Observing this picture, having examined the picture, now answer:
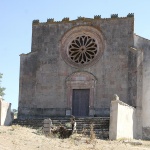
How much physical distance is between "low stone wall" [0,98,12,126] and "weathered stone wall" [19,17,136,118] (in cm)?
237

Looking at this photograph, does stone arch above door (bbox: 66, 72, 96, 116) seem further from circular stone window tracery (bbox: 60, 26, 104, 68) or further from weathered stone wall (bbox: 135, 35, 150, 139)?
weathered stone wall (bbox: 135, 35, 150, 139)

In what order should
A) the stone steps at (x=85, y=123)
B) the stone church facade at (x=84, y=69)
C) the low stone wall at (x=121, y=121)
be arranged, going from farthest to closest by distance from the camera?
the stone church facade at (x=84, y=69) < the stone steps at (x=85, y=123) < the low stone wall at (x=121, y=121)

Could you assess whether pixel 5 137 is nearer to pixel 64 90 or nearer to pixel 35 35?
pixel 64 90

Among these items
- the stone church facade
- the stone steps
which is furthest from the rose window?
the stone steps

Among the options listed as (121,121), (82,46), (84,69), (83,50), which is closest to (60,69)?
(84,69)

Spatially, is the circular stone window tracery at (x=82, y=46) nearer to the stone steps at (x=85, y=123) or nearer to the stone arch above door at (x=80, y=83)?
the stone arch above door at (x=80, y=83)

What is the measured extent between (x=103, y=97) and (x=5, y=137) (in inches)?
424

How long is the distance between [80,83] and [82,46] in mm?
2639

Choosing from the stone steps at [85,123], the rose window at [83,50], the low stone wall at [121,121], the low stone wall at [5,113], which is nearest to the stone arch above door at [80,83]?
the rose window at [83,50]

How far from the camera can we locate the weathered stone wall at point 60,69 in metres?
23.3

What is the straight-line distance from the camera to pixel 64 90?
951 inches

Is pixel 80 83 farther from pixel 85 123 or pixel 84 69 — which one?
pixel 85 123

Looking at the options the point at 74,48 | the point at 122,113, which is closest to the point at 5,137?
the point at 122,113

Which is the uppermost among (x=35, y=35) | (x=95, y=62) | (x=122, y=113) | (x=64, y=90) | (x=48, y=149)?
(x=35, y=35)
